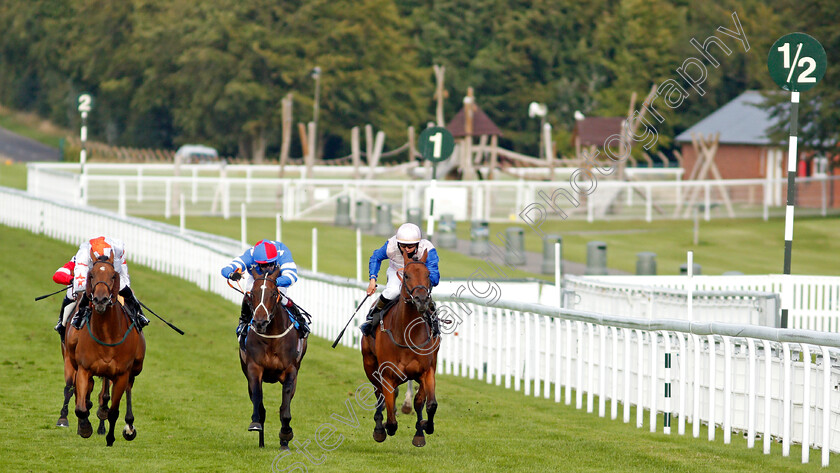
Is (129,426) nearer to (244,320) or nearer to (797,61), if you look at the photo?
(244,320)

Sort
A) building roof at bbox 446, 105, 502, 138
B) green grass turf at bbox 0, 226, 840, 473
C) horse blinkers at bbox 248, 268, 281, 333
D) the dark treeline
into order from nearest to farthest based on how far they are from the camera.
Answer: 1. green grass turf at bbox 0, 226, 840, 473
2. horse blinkers at bbox 248, 268, 281, 333
3. building roof at bbox 446, 105, 502, 138
4. the dark treeline

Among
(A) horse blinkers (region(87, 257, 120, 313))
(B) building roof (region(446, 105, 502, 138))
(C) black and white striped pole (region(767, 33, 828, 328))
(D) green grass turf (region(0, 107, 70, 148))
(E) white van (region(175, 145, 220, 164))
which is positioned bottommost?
(A) horse blinkers (region(87, 257, 120, 313))

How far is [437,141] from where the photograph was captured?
57.3 feet

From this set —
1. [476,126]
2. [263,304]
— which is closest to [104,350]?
[263,304]

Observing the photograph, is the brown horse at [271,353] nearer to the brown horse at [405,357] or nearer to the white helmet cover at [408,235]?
the brown horse at [405,357]

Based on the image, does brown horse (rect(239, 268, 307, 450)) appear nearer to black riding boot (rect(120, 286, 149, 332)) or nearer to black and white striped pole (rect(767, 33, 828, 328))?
black riding boot (rect(120, 286, 149, 332))

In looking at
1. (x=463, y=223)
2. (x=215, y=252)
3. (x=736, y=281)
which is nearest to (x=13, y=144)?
(x=463, y=223)

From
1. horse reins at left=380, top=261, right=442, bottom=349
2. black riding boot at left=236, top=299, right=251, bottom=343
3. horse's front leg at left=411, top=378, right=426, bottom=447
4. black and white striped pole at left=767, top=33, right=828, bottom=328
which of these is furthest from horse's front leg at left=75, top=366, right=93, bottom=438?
black and white striped pole at left=767, top=33, right=828, bottom=328

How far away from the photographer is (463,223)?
3903 centimetres

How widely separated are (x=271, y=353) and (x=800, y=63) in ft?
20.8

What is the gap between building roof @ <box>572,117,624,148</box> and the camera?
2074 inches

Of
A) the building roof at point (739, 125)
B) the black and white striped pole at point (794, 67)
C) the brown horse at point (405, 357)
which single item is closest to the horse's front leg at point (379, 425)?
the brown horse at point (405, 357)

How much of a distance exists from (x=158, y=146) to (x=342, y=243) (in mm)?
51401

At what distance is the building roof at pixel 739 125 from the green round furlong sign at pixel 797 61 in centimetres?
3646
